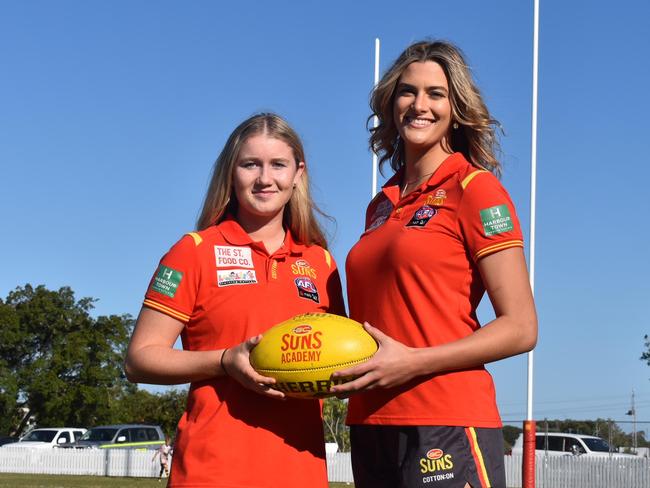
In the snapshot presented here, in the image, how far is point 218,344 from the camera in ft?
11.4

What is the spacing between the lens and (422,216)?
11.2 ft

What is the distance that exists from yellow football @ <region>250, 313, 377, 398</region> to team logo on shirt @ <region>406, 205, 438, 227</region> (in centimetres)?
42

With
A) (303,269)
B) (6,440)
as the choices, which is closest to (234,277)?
(303,269)

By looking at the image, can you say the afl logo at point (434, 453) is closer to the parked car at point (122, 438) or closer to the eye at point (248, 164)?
the eye at point (248, 164)

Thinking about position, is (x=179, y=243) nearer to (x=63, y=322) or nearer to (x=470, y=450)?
(x=470, y=450)

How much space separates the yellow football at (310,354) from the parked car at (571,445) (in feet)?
81.9

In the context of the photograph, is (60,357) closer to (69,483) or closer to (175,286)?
(69,483)

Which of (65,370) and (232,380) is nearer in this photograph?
(232,380)

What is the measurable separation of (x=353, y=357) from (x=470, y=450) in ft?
1.61

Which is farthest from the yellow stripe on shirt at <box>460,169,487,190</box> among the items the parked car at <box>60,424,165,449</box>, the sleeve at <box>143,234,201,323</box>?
the parked car at <box>60,424,165,449</box>

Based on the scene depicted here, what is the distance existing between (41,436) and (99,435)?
13.5ft

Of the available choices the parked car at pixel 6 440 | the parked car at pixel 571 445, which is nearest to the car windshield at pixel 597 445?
the parked car at pixel 571 445

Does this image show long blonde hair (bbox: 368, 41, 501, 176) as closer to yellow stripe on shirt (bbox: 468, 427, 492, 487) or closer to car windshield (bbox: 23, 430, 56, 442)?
yellow stripe on shirt (bbox: 468, 427, 492, 487)

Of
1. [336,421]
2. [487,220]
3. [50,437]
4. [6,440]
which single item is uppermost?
[487,220]
